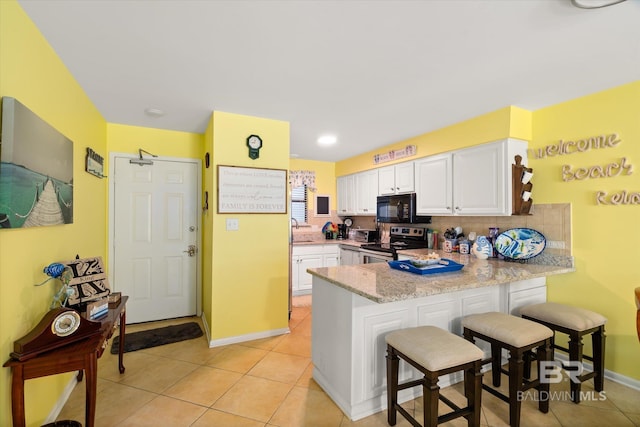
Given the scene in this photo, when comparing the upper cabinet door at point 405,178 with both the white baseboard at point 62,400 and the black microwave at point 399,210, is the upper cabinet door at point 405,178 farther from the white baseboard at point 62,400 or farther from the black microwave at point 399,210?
the white baseboard at point 62,400

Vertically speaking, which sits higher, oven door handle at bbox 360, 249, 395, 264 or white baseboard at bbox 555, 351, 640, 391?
oven door handle at bbox 360, 249, 395, 264

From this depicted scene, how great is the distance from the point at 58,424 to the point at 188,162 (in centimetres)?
272

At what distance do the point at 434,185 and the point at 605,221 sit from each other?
59.7 inches

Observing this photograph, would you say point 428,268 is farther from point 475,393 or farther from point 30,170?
point 30,170

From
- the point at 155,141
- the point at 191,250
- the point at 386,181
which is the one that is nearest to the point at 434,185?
the point at 386,181

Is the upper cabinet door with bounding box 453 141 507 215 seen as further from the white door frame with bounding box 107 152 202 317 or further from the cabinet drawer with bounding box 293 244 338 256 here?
the white door frame with bounding box 107 152 202 317

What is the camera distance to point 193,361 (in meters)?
2.57

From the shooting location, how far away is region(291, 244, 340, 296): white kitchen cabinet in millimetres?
4477

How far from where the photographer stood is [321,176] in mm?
5340

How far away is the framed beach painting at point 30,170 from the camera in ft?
4.11

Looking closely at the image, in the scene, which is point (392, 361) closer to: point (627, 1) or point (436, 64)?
point (436, 64)

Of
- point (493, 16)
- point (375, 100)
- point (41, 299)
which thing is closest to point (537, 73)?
point (493, 16)

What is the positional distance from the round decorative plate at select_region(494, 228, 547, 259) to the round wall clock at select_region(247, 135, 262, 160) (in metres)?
2.57

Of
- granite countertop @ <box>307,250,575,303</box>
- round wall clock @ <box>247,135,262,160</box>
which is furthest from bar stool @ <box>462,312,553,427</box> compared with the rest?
round wall clock @ <box>247,135,262,160</box>
